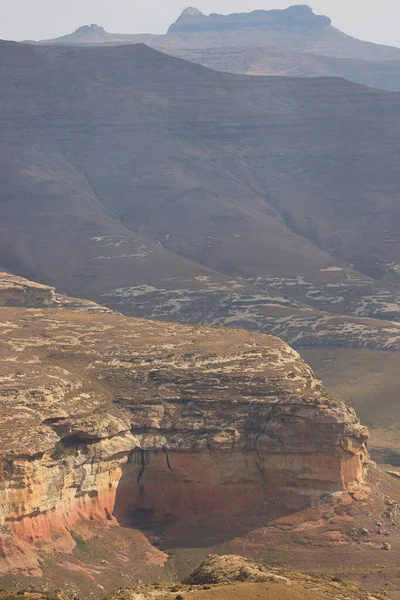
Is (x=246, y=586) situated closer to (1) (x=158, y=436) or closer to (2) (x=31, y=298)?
(1) (x=158, y=436)

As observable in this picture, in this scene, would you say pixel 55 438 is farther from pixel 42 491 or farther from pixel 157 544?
pixel 157 544

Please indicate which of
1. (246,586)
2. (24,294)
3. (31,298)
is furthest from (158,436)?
(31,298)

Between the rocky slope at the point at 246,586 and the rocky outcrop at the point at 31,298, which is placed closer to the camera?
the rocky slope at the point at 246,586

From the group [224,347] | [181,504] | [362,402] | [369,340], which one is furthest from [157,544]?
[369,340]

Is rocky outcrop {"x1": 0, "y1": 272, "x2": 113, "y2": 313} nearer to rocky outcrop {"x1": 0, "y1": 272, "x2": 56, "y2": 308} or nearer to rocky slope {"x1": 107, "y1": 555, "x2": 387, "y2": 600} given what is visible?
rocky outcrop {"x1": 0, "y1": 272, "x2": 56, "y2": 308}

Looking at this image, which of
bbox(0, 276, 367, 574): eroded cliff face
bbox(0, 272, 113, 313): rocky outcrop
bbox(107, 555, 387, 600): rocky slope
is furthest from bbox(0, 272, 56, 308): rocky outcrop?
bbox(107, 555, 387, 600): rocky slope

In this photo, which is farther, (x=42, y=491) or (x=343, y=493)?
(x=343, y=493)

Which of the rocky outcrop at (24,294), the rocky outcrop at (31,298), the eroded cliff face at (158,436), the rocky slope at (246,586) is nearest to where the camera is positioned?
the rocky slope at (246,586)

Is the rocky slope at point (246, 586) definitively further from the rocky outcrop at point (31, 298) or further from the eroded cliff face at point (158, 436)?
the rocky outcrop at point (31, 298)

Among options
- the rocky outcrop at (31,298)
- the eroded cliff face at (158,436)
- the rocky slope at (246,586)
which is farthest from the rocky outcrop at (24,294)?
the rocky slope at (246,586)
